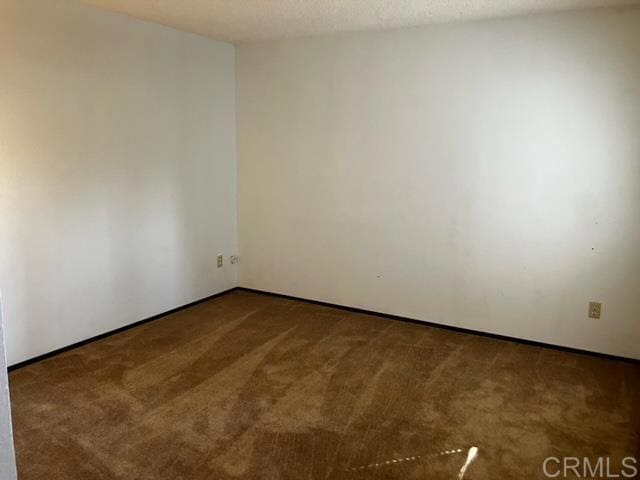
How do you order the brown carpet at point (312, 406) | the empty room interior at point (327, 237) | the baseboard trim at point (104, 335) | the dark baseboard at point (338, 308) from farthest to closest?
1. the dark baseboard at point (338, 308)
2. the baseboard trim at point (104, 335)
3. the empty room interior at point (327, 237)
4. the brown carpet at point (312, 406)

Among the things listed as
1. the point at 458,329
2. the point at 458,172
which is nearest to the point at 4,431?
the point at 458,172

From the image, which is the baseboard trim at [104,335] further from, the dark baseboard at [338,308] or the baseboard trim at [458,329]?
the baseboard trim at [458,329]

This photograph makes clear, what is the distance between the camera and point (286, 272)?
4820 millimetres

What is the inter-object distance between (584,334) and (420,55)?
7.97 ft

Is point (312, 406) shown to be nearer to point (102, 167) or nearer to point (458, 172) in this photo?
point (458, 172)

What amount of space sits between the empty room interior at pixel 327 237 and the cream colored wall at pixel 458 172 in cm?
2

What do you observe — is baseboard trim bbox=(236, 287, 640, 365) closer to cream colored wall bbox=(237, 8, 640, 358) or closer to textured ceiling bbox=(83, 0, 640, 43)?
cream colored wall bbox=(237, 8, 640, 358)

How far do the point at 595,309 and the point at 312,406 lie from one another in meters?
2.17

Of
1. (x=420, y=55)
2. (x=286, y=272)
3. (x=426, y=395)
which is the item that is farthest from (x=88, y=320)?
(x=420, y=55)

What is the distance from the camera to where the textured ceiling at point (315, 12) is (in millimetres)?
3174

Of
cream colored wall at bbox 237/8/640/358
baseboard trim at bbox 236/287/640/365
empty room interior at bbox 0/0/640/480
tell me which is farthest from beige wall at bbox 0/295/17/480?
baseboard trim at bbox 236/287/640/365

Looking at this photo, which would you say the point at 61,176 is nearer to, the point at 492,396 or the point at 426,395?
the point at 426,395

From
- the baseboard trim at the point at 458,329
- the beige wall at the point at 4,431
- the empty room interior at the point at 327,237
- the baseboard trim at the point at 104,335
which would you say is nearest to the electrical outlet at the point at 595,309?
the empty room interior at the point at 327,237

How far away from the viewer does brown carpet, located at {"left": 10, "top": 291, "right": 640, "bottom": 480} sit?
7.65ft
